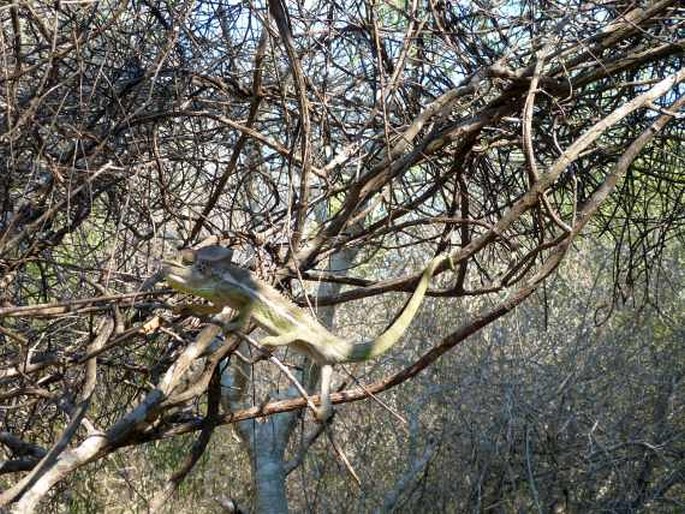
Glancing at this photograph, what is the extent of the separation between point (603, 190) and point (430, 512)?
15.7ft

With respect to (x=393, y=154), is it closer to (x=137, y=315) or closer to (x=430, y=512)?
(x=137, y=315)

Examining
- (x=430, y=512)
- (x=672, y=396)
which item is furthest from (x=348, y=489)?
(x=672, y=396)

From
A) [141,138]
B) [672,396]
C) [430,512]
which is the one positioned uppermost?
[141,138]

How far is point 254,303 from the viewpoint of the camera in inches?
107

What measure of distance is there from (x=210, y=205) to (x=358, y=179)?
73 centimetres

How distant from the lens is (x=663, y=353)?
7.71 m

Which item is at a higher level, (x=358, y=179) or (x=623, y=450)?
(x=358, y=179)

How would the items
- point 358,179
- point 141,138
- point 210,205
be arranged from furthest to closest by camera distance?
point 141,138 → point 210,205 → point 358,179

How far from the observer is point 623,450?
6887mm

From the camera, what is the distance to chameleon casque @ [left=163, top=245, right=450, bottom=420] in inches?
106

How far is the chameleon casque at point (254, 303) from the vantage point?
270 centimetres

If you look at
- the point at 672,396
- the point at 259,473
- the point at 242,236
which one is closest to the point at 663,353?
the point at 672,396

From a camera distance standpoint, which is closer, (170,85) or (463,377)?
(170,85)

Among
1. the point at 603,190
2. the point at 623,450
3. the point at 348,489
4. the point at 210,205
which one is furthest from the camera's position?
the point at 348,489
